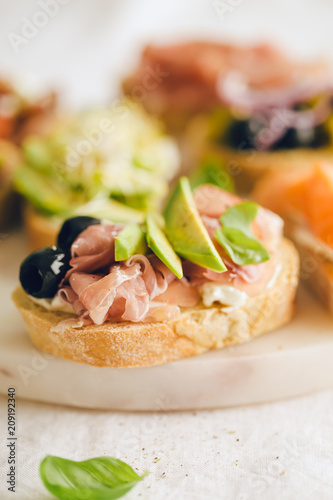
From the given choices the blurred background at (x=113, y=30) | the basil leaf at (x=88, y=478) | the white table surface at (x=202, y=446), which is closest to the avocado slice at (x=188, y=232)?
the white table surface at (x=202, y=446)

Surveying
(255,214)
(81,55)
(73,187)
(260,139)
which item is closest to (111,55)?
(81,55)

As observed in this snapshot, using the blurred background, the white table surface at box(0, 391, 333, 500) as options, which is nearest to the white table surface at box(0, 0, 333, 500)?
the white table surface at box(0, 391, 333, 500)

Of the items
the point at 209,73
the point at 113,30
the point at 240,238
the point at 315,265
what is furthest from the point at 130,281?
the point at 113,30

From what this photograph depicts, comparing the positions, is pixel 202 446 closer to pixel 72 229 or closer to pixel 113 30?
pixel 72 229

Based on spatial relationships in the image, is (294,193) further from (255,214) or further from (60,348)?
(60,348)

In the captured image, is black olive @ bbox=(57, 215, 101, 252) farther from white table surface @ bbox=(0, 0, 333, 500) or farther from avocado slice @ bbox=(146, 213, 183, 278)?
white table surface @ bbox=(0, 0, 333, 500)
